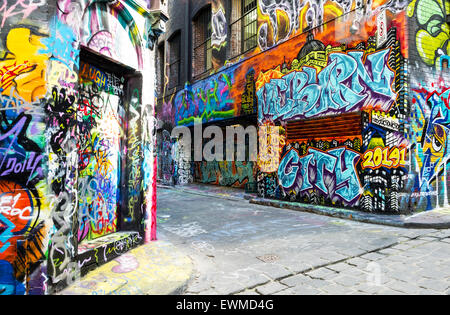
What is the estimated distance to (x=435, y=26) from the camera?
7.73 m

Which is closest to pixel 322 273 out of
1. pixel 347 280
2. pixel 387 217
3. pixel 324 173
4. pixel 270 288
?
pixel 347 280

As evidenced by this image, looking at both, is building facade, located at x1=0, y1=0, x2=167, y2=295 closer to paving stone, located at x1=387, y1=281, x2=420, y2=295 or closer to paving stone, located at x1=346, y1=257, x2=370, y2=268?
paving stone, located at x1=346, y1=257, x2=370, y2=268

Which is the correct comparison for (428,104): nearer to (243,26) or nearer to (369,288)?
(369,288)

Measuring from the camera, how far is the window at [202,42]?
15.7m

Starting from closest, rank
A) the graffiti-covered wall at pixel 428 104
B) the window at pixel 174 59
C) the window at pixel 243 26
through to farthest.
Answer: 1. the graffiti-covered wall at pixel 428 104
2. the window at pixel 243 26
3. the window at pixel 174 59

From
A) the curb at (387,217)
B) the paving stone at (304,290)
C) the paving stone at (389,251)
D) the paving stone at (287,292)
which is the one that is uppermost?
the curb at (387,217)

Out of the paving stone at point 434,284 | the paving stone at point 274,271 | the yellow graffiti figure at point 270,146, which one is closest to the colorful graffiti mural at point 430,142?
the yellow graffiti figure at point 270,146

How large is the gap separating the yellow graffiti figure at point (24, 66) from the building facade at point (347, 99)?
7.11 meters

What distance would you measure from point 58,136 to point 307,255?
366 cm

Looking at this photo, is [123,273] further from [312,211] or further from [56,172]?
[312,211]

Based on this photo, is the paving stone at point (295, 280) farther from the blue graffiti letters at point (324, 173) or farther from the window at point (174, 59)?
the window at point (174, 59)

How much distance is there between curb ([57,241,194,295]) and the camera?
10.6 ft
